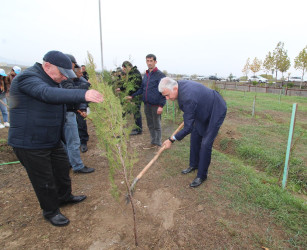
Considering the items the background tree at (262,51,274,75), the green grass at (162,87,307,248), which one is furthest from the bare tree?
the green grass at (162,87,307,248)

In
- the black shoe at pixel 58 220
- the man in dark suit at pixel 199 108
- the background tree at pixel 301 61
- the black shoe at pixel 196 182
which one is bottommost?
the black shoe at pixel 58 220

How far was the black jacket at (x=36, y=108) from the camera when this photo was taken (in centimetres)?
195

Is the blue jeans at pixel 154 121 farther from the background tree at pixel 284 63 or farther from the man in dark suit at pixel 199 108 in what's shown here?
the background tree at pixel 284 63

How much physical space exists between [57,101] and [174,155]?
3397 mm

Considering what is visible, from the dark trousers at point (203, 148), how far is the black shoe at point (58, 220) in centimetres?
232

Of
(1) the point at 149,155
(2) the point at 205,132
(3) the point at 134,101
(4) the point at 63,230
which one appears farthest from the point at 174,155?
(4) the point at 63,230

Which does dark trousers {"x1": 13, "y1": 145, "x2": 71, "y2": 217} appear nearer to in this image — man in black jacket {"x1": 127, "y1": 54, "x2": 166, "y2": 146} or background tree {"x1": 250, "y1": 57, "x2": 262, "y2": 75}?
man in black jacket {"x1": 127, "y1": 54, "x2": 166, "y2": 146}

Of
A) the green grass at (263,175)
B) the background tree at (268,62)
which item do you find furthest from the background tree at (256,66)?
the green grass at (263,175)

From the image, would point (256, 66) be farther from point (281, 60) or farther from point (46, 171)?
point (46, 171)

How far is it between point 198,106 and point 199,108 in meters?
0.04

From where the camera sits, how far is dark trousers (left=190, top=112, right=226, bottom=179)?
3267 mm

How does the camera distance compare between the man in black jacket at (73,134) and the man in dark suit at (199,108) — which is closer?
the man in dark suit at (199,108)

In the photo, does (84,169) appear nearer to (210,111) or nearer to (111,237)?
(111,237)

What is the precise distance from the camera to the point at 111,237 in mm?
2482
